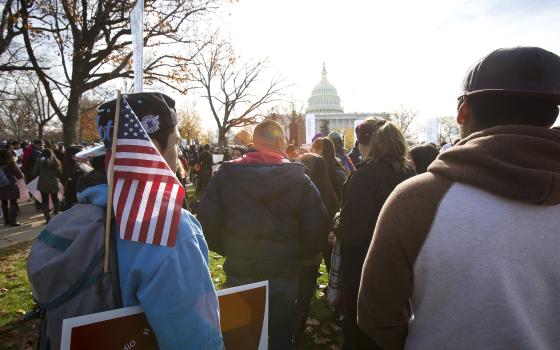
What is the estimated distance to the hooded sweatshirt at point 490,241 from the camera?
1309mm

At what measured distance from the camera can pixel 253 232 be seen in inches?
116

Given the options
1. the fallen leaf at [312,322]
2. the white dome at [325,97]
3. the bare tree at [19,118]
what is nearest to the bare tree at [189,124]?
the bare tree at [19,118]

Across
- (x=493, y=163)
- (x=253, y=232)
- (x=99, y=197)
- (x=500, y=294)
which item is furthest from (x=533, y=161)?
(x=253, y=232)

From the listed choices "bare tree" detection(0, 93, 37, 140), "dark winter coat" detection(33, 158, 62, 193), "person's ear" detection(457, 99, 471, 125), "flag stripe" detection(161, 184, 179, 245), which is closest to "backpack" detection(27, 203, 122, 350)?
"flag stripe" detection(161, 184, 179, 245)

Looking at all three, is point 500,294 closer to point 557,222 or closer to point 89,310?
point 557,222

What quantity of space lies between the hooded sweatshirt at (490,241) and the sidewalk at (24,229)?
389 inches

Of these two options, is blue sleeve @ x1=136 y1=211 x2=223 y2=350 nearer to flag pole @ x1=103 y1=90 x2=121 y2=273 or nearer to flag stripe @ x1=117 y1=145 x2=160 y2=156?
flag pole @ x1=103 y1=90 x2=121 y2=273

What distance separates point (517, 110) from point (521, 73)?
0.15 metres

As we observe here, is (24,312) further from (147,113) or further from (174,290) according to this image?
(174,290)

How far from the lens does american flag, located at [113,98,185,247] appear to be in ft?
5.21

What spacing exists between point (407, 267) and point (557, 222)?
59 centimetres

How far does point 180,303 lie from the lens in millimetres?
1391

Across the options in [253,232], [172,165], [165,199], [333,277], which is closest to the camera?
[165,199]

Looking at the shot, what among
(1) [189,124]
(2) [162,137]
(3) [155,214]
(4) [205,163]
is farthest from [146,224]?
(1) [189,124]
